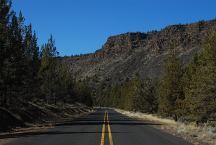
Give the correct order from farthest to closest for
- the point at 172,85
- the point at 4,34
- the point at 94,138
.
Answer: the point at 172,85 < the point at 4,34 < the point at 94,138

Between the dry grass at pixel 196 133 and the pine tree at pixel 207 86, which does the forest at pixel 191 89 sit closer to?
the pine tree at pixel 207 86

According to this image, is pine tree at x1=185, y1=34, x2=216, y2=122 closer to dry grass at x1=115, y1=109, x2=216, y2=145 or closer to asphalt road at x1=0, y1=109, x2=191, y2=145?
dry grass at x1=115, y1=109, x2=216, y2=145

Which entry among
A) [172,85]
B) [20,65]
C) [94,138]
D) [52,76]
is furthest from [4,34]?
[52,76]

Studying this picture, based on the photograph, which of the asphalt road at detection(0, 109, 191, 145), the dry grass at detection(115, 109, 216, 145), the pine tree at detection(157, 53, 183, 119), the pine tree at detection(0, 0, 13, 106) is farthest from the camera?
the pine tree at detection(157, 53, 183, 119)

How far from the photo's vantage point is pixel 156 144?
20.5m

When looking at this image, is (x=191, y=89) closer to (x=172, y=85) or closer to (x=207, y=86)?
(x=207, y=86)

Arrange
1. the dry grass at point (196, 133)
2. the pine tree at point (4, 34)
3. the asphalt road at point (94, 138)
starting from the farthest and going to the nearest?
the pine tree at point (4, 34), the dry grass at point (196, 133), the asphalt road at point (94, 138)

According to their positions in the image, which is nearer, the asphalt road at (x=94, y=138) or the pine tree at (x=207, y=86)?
the asphalt road at (x=94, y=138)

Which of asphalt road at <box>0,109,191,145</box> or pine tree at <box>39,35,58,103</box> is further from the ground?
pine tree at <box>39,35,58,103</box>

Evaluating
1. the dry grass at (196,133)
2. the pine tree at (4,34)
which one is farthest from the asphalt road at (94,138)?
the pine tree at (4,34)

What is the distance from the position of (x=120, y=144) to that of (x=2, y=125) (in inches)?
654

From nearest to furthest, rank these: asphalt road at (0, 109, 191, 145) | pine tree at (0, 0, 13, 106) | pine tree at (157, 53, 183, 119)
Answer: asphalt road at (0, 109, 191, 145) → pine tree at (0, 0, 13, 106) → pine tree at (157, 53, 183, 119)

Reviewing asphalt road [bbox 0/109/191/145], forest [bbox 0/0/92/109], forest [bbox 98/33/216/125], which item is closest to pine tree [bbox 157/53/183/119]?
forest [bbox 98/33/216/125]

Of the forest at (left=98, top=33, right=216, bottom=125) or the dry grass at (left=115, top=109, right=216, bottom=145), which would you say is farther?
the forest at (left=98, top=33, right=216, bottom=125)
